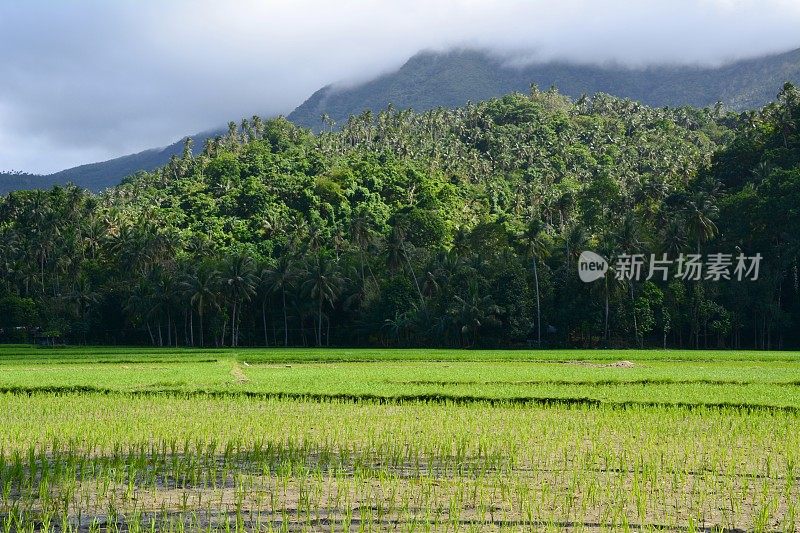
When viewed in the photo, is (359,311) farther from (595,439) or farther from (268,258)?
(595,439)

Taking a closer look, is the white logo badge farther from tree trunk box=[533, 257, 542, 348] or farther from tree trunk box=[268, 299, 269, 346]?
tree trunk box=[268, 299, 269, 346]

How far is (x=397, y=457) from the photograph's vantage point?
547 inches

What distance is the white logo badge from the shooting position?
70.2 metres

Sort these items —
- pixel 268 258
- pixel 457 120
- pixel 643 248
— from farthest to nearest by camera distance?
pixel 457 120
pixel 268 258
pixel 643 248

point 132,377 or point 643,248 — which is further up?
point 643,248

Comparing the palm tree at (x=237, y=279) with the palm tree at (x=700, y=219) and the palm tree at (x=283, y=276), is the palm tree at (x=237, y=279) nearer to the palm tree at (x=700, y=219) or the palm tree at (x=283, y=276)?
the palm tree at (x=283, y=276)

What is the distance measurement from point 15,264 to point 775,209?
82.7 meters

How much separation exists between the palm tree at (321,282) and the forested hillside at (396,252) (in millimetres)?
248

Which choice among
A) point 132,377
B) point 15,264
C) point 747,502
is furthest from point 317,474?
point 15,264

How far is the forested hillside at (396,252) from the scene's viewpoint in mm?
70875

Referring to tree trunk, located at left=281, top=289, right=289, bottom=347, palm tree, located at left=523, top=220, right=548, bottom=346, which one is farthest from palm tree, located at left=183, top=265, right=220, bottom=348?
palm tree, located at left=523, top=220, right=548, bottom=346

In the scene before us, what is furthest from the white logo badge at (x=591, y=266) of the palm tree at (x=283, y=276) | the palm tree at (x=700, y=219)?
the palm tree at (x=283, y=276)

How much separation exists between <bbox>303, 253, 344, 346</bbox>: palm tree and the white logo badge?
80.8ft

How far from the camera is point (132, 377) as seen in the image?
3144 centimetres
